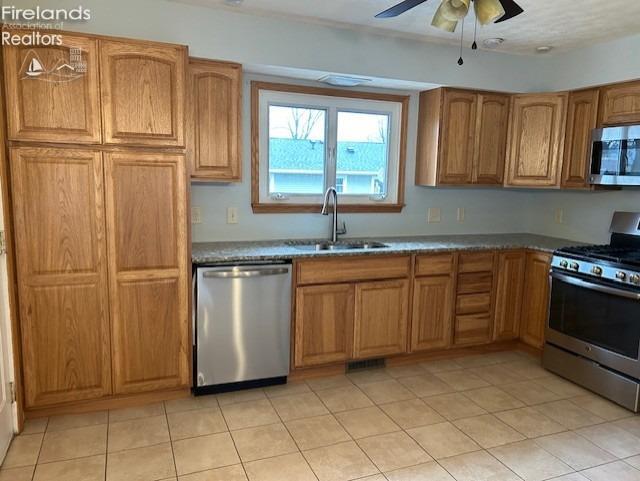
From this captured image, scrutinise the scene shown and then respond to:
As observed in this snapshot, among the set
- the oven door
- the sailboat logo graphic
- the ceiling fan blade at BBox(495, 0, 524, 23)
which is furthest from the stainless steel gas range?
the sailboat logo graphic

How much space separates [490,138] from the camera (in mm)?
3906

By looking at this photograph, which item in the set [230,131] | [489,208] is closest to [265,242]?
[230,131]

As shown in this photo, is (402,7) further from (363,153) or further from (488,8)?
(363,153)

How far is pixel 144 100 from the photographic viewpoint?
2619 millimetres

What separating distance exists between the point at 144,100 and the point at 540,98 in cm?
304

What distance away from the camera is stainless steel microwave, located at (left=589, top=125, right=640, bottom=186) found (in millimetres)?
3230

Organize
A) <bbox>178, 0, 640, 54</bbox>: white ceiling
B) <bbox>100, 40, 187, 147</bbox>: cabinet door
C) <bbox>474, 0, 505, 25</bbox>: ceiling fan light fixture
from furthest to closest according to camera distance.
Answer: <bbox>178, 0, 640, 54</bbox>: white ceiling
<bbox>100, 40, 187, 147</bbox>: cabinet door
<bbox>474, 0, 505, 25</bbox>: ceiling fan light fixture

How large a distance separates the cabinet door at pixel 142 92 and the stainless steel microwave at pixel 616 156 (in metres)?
2.97

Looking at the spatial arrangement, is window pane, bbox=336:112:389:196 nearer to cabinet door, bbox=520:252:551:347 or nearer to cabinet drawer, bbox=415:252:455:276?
cabinet drawer, bbox=415:252:455:276

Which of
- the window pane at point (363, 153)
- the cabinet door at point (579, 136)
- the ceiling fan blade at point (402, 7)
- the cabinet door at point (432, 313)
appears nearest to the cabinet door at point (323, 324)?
the cabinet door at point (432, 313)

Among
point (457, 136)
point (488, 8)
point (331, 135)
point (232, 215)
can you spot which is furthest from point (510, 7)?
point (232, 215)

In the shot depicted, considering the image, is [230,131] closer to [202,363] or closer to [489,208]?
[202,363]

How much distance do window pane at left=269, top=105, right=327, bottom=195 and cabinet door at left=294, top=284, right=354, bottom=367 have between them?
0.92 metres
